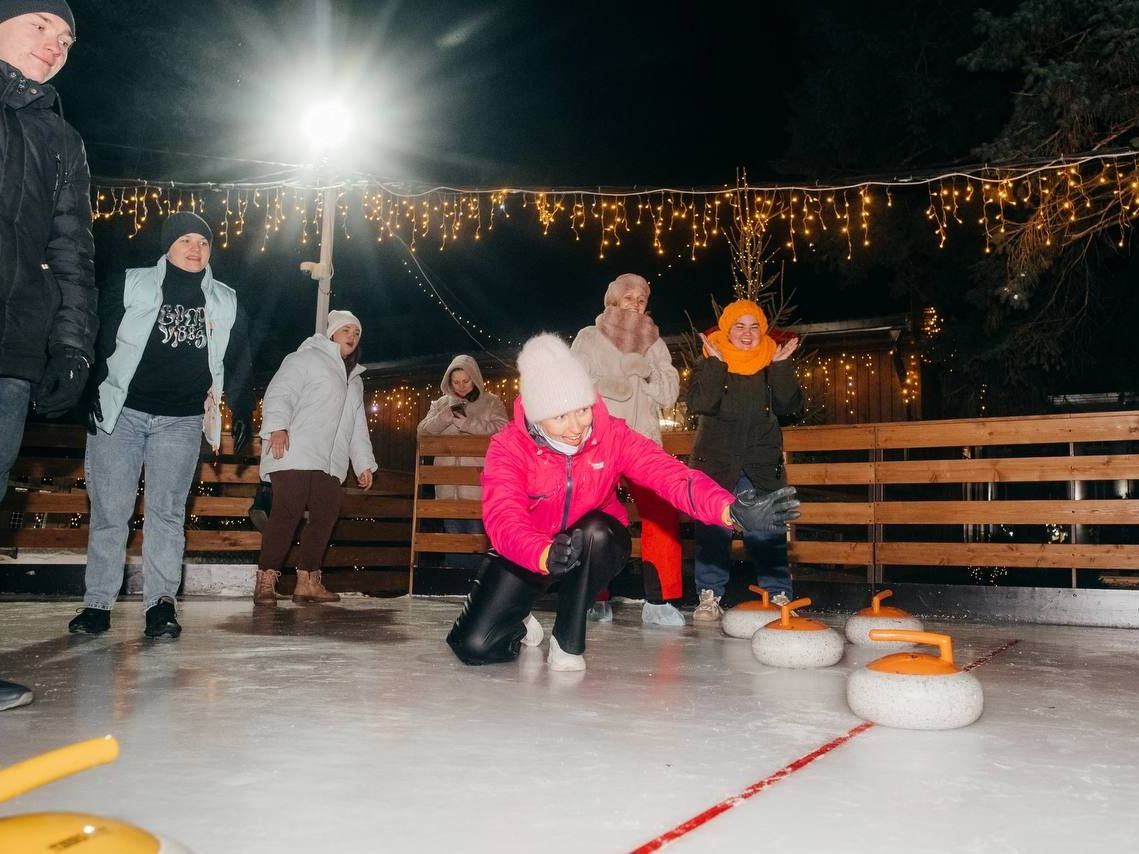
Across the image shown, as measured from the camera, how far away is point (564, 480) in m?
2.99

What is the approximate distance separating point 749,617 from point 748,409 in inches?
42.4

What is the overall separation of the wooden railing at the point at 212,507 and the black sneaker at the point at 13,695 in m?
3.98

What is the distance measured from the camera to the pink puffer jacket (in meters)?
2.72

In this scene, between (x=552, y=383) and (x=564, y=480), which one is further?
(x=564, y=480)

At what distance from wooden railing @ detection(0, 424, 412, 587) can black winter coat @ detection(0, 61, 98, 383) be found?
383 centimetres

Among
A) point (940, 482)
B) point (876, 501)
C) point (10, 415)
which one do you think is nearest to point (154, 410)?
point (10, 415)

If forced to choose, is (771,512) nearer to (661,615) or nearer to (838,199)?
(661,615)

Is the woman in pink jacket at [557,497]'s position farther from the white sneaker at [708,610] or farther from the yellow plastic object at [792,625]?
the white sneaker at [708,610]

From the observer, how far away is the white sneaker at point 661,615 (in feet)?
14.9

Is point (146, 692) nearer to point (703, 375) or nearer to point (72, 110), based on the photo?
point (703, 375)

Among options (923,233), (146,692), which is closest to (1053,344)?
(923,233)

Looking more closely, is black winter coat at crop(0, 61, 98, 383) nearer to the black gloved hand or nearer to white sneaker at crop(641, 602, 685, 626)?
the black gloved hand

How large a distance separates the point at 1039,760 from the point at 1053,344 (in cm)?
868

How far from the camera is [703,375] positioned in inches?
176
